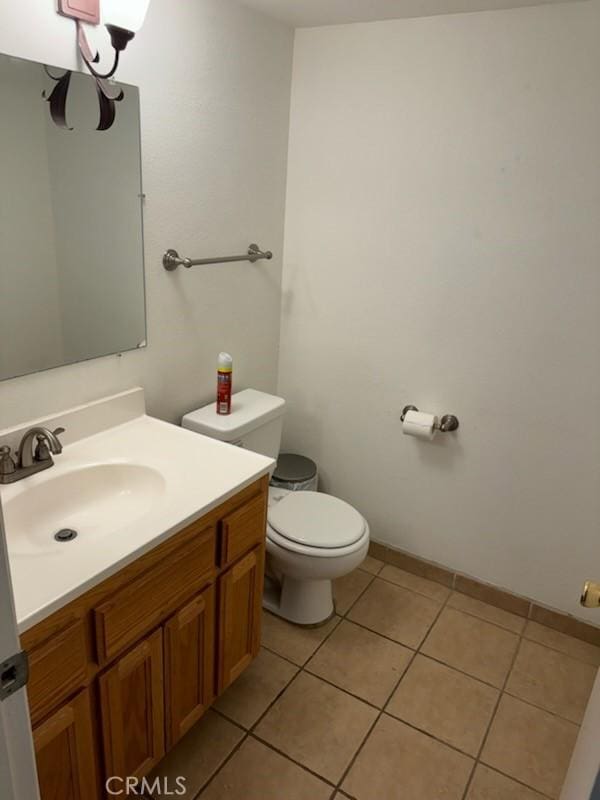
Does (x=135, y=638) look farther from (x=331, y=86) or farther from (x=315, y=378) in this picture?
(x=331, y=86)

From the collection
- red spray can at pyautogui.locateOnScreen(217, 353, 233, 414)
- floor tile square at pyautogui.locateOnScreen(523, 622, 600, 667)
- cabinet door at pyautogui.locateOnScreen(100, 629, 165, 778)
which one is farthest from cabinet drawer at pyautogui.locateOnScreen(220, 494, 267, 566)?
floor tile square at pyautogui.locateOnScreen(523, 622, 600, 667)

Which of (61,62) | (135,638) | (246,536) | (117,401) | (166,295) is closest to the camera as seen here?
(135,638)

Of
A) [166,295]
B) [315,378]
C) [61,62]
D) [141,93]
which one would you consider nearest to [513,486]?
[315,378]

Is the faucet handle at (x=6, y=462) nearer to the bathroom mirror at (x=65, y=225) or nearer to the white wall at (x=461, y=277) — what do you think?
the bathroom mirror at (x=65, y=225)

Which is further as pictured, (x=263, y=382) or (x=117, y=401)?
(x=263, y=382)

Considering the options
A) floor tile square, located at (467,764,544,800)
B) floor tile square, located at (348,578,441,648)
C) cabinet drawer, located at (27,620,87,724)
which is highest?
cabinet drawer, located at (27,620,87,724)

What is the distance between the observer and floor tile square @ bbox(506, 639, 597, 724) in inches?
74.9

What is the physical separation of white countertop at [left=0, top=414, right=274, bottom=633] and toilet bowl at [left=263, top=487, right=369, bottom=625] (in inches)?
18.6

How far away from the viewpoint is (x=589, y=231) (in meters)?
1.82

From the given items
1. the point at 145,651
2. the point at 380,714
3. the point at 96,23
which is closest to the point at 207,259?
the point at 96,23

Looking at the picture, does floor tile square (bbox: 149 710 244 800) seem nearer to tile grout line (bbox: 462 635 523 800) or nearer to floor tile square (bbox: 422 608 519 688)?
tile grout line (bbox: 462 635 523 800)

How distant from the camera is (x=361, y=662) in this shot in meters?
2.03

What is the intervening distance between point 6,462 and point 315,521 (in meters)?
1.05

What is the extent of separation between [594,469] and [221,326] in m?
1.42
